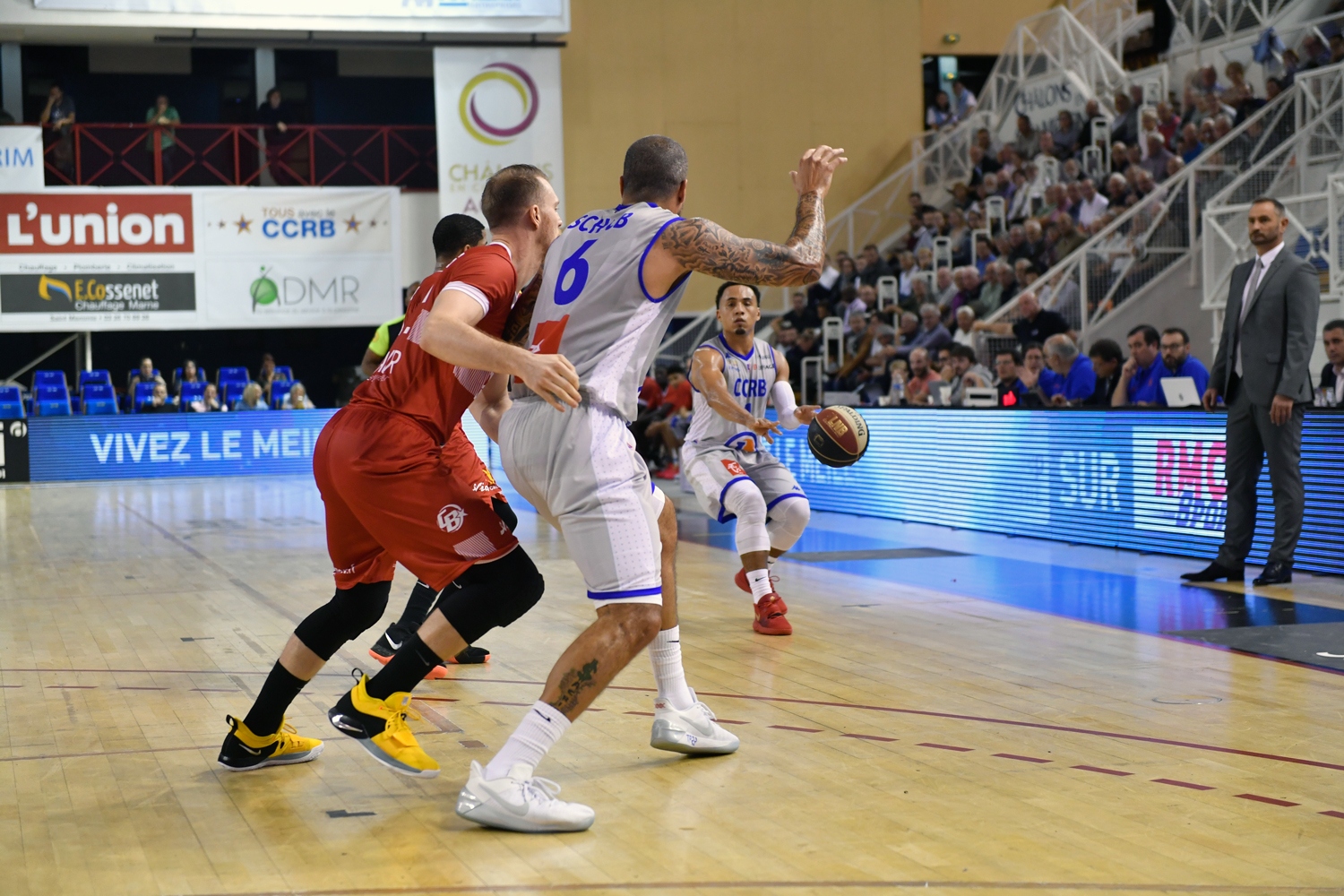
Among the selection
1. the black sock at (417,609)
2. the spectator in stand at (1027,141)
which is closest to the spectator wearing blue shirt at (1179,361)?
the black sock at (417,609)

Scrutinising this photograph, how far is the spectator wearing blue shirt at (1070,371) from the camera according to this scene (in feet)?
39.0

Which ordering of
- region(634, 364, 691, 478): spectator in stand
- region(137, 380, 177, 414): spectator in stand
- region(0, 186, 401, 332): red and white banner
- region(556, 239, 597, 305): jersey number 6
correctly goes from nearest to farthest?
region(556, 239, 597, 305): jersey number 6, region(634, 364, 691, 478): spectator in stand, region(137, 380, 177, 414): spectator in stand, region(0, 186, 401, 332): red and white banner

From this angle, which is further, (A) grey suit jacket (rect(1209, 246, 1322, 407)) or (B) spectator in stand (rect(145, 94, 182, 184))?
(B) spectator in stand (rect(145, 94, 182, 184))

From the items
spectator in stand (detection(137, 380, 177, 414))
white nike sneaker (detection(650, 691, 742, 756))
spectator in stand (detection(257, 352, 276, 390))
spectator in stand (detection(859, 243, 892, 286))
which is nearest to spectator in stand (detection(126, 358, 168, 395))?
spectator in stand (detection(137, 380, 177, 414))

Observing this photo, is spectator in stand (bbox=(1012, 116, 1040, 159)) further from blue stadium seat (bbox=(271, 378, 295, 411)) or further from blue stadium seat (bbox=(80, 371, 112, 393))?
blue stadium seat (bbox=(80, 371, 112, 393))

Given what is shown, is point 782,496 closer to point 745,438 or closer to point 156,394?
point 745,438

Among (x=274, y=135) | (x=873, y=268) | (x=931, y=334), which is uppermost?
(x=274, y=135)

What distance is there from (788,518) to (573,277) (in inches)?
155

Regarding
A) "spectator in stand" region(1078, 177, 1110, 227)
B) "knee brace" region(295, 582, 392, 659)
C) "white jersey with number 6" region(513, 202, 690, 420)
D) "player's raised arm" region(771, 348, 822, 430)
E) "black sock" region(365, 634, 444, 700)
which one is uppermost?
"spectator in stand" region(1078, 177, 1110, 227)

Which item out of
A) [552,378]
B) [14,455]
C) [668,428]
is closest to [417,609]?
[552,378]

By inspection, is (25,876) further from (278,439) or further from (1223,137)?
(278,439)

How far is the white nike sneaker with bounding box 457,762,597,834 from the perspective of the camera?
12.4 feet

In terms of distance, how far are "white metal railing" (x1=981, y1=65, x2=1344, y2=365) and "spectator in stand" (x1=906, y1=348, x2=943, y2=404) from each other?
2.39 meters

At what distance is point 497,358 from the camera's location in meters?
3.67
